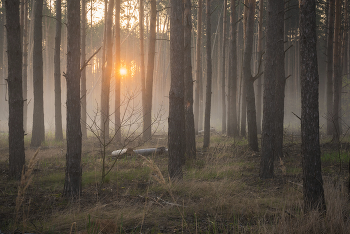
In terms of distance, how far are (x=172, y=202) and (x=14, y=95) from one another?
4.41 meters

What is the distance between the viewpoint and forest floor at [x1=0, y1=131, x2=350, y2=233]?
3.21m

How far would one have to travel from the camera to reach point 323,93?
121 ft

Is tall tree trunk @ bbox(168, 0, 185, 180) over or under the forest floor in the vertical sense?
over

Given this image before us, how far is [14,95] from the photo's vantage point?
5840mm

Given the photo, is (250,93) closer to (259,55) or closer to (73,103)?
(259,55)

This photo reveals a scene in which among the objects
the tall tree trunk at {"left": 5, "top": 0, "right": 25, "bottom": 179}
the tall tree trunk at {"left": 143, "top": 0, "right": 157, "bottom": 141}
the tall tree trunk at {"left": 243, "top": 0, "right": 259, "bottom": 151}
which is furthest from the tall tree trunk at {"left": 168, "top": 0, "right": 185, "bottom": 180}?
the tall tree trunk at {"left": 143, "top": 0, "right": 157, "bottom": 141}

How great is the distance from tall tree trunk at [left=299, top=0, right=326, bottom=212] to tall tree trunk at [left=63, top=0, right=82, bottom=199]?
3.76 meters

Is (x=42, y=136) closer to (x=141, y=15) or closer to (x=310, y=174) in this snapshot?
(x=141, y=15)

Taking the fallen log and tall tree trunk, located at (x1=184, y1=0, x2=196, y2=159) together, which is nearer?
tall tree trunk, located at (x1=184, y1=0, x2=196, y2=159)

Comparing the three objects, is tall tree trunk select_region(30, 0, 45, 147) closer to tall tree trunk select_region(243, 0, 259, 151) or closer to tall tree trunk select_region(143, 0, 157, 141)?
tall tree trunk select_region(143, 0, 157, 141)

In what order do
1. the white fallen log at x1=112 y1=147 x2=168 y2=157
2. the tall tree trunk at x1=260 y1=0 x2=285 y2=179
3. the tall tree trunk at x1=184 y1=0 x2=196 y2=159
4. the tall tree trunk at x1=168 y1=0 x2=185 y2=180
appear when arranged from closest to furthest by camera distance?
the tall tree trunk at x1=168 y1=0 x2=185 y2=180 < the tall tree trunk at x1=260 y1=0 x2=285 y2=179 < the tall tree trunk at x1=184 y1=0 x2=196 y2=159 < the white fallen log at x1=112 y1=147 x2=168 y2=157

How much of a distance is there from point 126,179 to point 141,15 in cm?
1254

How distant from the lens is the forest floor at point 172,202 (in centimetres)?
321

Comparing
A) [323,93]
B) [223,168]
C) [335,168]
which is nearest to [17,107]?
[223,168]
